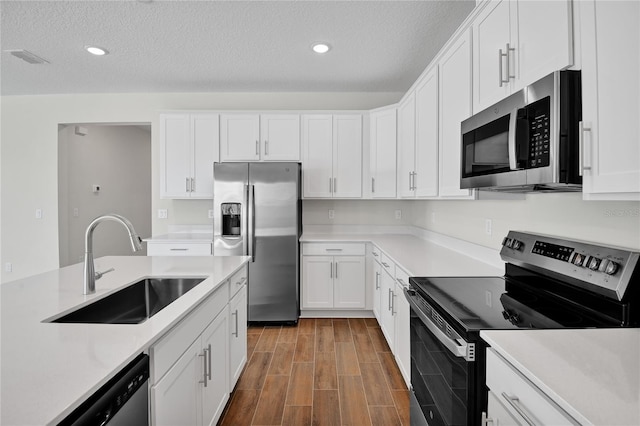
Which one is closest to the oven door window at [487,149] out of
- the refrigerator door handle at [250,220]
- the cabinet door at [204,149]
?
the refrigerator door handle at [250,220]

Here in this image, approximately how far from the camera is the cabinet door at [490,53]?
4.80 ft

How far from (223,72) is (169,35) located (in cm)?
82

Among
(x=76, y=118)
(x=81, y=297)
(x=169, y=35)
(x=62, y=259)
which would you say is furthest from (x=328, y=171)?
(x=62, y=259)

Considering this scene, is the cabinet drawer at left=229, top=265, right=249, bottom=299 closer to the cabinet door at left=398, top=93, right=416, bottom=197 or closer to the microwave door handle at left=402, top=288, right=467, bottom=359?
the microwave door handle at left=402, top=288, right=467, bottom=359

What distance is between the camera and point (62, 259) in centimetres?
443

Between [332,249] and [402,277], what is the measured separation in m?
1.46

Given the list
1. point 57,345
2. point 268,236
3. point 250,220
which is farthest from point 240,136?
point 57,345

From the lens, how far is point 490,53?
1.59 metres

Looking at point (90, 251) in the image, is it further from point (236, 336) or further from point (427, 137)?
point (427, 137)

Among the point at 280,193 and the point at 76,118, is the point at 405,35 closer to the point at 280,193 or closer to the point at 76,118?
the point at 280,193

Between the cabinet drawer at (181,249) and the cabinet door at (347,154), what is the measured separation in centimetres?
158

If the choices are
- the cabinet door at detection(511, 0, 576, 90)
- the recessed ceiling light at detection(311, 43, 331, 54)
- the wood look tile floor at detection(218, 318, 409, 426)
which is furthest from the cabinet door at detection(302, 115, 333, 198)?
the cabinet door at detection(511, 0, 576, 90)

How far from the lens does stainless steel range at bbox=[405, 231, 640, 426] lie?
1.08 m

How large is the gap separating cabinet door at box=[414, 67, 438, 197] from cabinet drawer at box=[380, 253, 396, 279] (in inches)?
23.3
